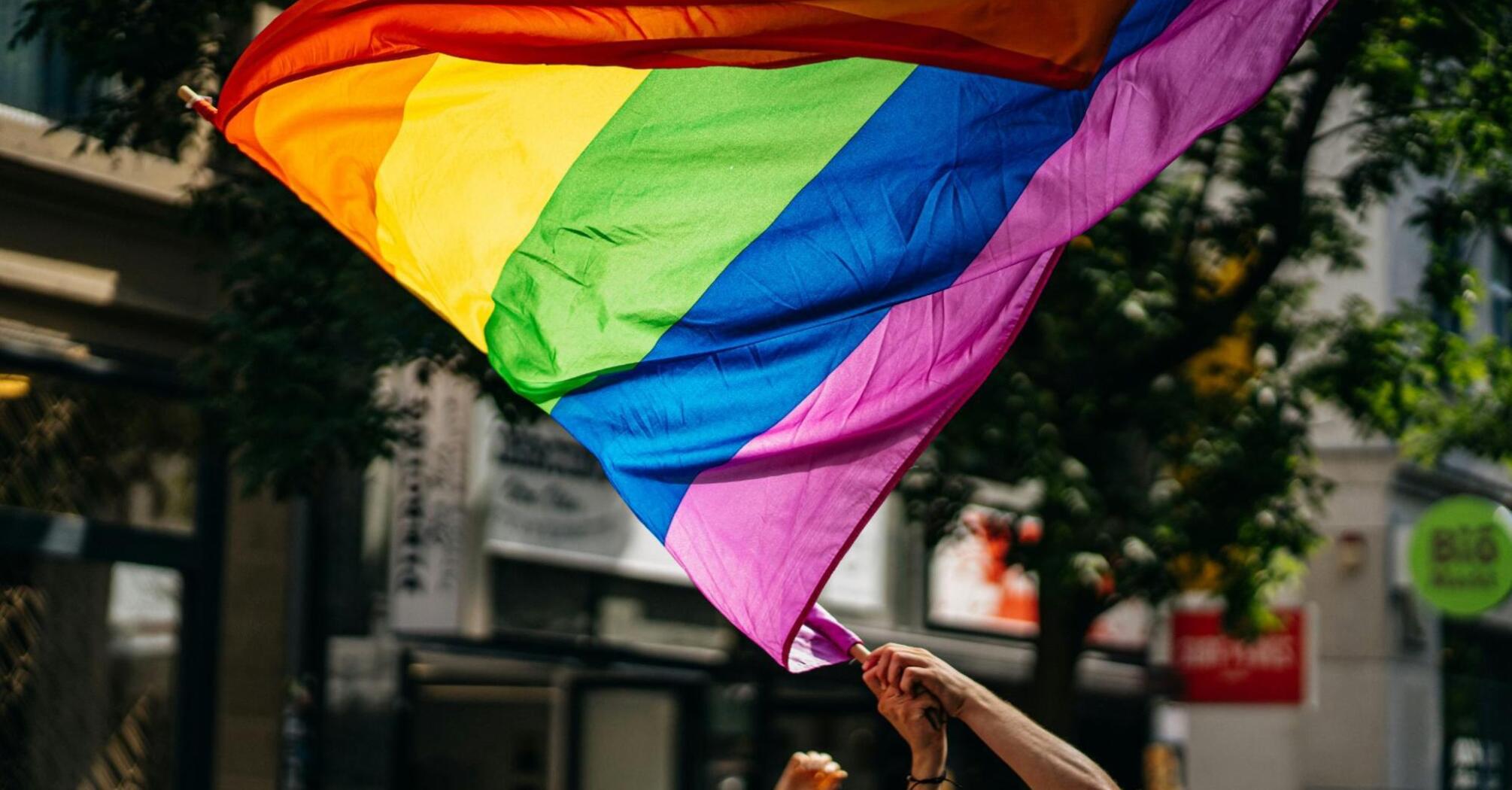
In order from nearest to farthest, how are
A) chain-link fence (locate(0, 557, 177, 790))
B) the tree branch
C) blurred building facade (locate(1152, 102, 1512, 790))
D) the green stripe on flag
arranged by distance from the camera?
1. the green stripe on flag
2. the tree branch
3. chain-link fence (locate(0, 557, 177, 790))
4. blurred building facade (locate(1152, 102, 1512, 790))

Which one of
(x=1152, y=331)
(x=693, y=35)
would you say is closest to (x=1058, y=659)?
(x=1152, y=331)

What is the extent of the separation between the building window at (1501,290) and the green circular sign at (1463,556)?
4526 mm

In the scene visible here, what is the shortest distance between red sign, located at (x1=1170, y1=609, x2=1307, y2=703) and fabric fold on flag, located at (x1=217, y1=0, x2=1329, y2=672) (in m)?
12.0

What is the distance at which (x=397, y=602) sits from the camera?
12992 mm

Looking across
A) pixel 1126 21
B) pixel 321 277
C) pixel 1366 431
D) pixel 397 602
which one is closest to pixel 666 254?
pixel 1126 21

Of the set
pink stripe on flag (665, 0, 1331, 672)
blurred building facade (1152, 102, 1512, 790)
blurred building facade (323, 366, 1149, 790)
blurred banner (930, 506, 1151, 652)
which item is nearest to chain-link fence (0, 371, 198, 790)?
blurred building facade (323, 366, 1149, 790)

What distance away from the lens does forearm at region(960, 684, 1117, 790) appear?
4.06 m

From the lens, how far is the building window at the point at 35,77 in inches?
418

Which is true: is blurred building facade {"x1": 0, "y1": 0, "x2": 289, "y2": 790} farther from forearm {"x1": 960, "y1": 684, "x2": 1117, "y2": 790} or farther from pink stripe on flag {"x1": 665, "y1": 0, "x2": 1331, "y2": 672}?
forearm {"x1": 960, "y1": 684, "x2": 1117, "y2": 790}

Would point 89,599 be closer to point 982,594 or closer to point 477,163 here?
point 477,163

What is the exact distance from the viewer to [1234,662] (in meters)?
17.4

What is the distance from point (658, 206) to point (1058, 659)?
25.7ft

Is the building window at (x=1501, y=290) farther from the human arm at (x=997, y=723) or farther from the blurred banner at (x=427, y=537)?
the human arm at (x=997, y=723)

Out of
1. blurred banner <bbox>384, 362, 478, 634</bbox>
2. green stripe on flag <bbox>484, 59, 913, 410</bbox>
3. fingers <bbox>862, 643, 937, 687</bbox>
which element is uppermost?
green stripe on flag <bbox>484, 59, 913, 410</bbox>
